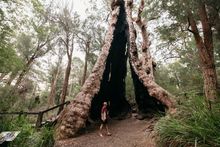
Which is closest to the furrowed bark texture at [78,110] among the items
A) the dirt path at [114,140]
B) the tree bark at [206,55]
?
the dirt path at [114,140]

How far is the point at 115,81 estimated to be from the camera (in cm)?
1268

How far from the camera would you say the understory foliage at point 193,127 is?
11.1ft

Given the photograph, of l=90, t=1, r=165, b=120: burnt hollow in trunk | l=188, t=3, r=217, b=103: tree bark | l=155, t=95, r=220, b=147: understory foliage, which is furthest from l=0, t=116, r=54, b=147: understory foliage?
l=188, t=3, r=217, b=103: tree bark

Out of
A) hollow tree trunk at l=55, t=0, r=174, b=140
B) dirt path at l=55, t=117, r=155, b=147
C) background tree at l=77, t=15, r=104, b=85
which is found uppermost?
background tree at l=77, t=15, r=104, b=85

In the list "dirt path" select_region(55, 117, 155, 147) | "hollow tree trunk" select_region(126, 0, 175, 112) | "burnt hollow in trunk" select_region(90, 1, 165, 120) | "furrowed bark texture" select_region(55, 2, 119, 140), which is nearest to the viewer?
"dirt path" select_region(55, 117, 155, 147)

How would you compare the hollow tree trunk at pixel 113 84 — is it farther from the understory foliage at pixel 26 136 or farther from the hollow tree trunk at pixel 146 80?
the understory foliage at pixel 26 136

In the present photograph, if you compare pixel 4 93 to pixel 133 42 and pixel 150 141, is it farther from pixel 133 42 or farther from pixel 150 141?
pixel 133 42

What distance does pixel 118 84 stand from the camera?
503 inches

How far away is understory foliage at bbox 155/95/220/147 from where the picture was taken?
3.38 m

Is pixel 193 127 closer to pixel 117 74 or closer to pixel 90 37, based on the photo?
pixel 117 74

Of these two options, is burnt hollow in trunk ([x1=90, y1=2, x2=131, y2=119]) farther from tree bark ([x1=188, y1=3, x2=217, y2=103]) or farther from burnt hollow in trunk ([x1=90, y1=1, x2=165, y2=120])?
tree bark ([x1=188, y1=3, x2=217, y2=103])

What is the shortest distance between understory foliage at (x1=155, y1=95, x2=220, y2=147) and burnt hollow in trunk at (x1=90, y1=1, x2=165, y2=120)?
227 inches

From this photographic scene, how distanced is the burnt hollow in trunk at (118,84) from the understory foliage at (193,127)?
5771 millimetres

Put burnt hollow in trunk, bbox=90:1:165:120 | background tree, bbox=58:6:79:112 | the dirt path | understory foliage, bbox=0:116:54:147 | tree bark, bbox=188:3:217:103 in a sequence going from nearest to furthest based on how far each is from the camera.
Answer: understory foliage, bbox=0:116:54:147 → the dirt path → tree bark, bbox=188:3:217:103 → burnt hollow in trunk, bbox=90:1:165:120 → background tree, bbox=58:6:79:112
